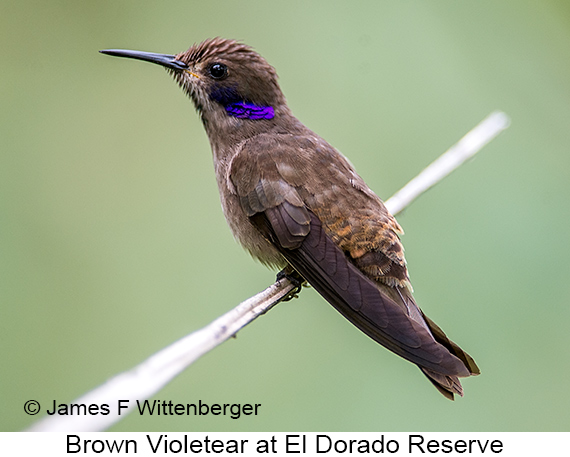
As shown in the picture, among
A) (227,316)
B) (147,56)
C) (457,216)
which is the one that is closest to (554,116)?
(457,216)

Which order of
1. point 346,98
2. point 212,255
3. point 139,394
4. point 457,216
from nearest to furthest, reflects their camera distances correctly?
point 139,394 < point 457,216 < point 212,255 < point 346,98

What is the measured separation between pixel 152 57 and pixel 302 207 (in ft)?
3.20

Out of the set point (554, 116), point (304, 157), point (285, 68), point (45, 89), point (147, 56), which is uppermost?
point (45, 89)

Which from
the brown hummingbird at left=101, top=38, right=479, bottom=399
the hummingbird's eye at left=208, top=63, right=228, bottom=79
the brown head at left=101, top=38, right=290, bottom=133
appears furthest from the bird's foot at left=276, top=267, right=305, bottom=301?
the hummingbird's eye at left=208, top=63, right=228, bottom=79

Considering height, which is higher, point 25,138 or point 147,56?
point 25,138

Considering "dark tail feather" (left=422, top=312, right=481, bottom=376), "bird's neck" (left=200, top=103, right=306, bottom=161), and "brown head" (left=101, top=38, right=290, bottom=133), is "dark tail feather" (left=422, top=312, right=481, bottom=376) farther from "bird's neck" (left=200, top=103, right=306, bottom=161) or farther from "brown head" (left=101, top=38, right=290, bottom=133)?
"brown head" (left=101, top=38, right=290, bottom=133)

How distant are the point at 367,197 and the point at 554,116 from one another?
1.36 metres

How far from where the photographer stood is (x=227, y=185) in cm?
248

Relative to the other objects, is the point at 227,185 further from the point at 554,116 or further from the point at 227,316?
the point at 554,116

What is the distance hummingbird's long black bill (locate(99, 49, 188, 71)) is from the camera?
257 centimetres

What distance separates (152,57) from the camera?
8.57 feet

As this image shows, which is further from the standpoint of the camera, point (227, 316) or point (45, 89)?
point (45, 89)

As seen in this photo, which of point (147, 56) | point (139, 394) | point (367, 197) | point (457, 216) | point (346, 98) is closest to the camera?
point (139, 394)

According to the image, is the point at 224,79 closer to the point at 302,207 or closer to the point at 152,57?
the point at 152,57
